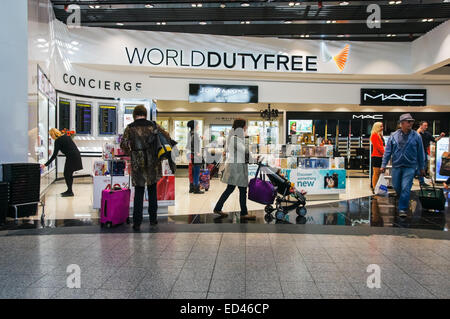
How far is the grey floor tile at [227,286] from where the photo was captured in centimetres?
263

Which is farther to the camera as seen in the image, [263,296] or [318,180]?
[318,180]

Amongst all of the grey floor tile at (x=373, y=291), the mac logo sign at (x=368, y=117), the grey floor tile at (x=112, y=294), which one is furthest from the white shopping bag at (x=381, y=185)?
the mac logo sign at (x=368, y=117)

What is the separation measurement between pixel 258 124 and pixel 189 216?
10001 mm

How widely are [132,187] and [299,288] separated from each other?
11.8ft

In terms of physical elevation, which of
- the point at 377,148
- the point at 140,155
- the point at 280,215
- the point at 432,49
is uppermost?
the point at 432,49

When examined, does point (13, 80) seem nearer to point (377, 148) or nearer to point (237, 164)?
point (237, 164)

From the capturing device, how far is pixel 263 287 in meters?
2.70

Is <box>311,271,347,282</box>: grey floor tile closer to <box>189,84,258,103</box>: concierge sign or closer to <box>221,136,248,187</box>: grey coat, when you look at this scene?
<box>221,136,248,187</box>: grey coat

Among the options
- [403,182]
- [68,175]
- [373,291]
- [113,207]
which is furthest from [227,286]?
[68,175]

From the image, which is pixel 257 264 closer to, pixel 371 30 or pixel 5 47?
pixel 5 47

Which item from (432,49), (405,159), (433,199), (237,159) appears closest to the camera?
(237,159)

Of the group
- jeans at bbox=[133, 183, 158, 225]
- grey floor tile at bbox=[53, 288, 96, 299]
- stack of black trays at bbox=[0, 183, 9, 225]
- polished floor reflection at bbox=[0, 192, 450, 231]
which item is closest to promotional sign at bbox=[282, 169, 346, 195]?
polished floor reflection at bbox=[0, 192, 450, 231]

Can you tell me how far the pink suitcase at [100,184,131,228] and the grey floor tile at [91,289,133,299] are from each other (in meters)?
2.10

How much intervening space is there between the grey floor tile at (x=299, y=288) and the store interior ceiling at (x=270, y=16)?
25.1 feet
